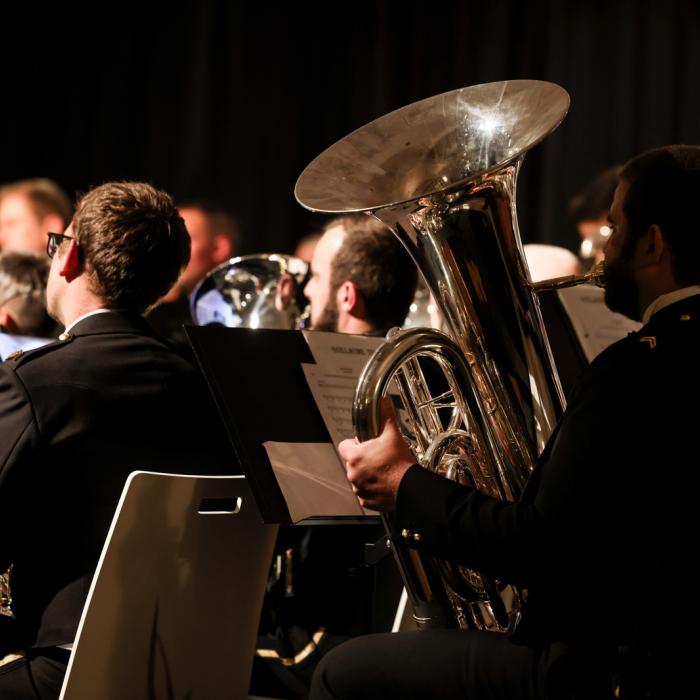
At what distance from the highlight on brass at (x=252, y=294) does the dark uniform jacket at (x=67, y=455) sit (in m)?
1.21

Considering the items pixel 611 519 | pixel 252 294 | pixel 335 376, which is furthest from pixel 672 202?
pixel 252 294

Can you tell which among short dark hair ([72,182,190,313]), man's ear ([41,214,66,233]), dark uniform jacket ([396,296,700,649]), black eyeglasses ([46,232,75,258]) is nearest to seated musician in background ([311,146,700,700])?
dark uniform jacket ([396,296,700,649])

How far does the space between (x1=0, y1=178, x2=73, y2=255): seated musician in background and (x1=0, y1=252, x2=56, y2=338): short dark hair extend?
1298 mm

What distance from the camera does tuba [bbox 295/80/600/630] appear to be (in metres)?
1.51

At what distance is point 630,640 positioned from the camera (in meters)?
1.22

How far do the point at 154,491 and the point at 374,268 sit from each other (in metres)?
1.08

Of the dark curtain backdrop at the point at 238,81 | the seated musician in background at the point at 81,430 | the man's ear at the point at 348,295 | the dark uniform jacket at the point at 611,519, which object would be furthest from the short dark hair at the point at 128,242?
the dark curtain backdrop at the point at 238,81

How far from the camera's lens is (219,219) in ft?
13.4

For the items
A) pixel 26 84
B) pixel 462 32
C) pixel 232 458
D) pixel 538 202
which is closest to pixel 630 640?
pixel 232 458

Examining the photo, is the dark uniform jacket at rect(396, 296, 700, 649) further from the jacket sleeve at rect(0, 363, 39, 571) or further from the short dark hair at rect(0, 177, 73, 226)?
the short dark hair at rect(0, 177, 73, 226)

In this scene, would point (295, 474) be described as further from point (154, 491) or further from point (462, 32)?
point (462, 32)

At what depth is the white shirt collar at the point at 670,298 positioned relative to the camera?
137 centimetres

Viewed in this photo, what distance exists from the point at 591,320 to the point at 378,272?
0.54 m

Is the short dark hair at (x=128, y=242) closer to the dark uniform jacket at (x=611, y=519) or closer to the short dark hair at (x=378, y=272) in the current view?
the short dark hair at (x=378, y=272)
